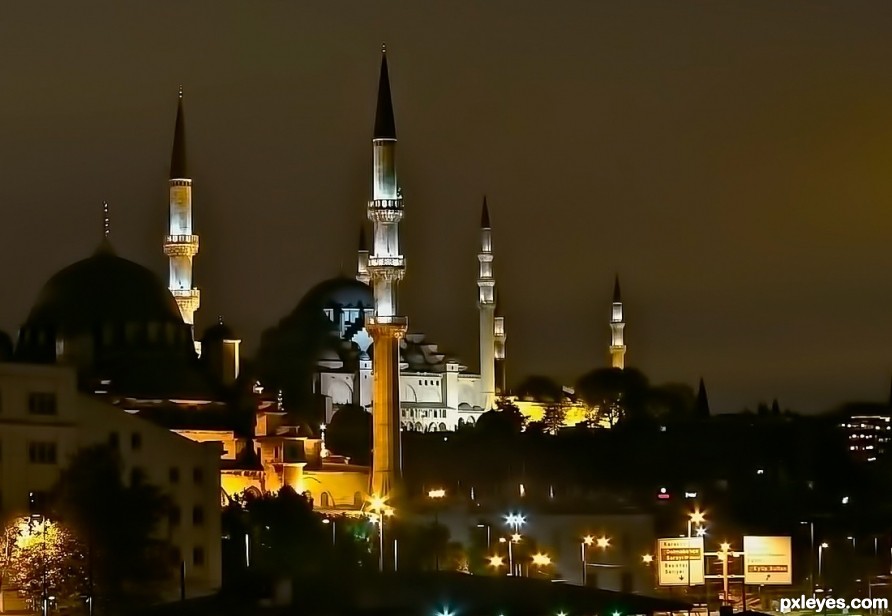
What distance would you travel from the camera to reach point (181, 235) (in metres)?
78.0

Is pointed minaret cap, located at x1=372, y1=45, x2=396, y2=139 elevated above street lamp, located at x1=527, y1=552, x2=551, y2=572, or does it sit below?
above

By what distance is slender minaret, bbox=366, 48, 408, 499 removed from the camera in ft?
225

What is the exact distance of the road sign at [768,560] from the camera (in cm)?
4362

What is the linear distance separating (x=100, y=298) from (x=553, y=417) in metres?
36.4

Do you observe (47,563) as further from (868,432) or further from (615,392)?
(868,432)

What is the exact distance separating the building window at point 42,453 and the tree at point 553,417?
60.8m

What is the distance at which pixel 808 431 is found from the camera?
106m

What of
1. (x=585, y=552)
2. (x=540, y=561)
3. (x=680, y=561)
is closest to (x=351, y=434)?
(x=585, y=552)

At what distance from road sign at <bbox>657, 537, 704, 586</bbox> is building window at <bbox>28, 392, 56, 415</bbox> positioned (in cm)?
1099

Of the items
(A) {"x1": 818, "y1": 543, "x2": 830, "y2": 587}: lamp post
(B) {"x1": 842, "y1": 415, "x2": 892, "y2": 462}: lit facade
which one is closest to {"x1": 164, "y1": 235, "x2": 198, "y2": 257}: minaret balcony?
(A) {"x1": 818, "y1": 543, "x2": 830, "y2": 587}: lamp post

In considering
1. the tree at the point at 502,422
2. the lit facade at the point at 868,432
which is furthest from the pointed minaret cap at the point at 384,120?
the lit facade at the point at 868,432

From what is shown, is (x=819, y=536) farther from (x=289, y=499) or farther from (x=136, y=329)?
(x=136, y=329)

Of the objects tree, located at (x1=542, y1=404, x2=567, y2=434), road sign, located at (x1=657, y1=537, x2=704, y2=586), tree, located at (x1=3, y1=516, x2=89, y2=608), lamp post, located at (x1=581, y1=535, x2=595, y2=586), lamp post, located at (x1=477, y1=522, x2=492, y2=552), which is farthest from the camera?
tree, located at (x1=542, y1=404, x2=567, y2=434)

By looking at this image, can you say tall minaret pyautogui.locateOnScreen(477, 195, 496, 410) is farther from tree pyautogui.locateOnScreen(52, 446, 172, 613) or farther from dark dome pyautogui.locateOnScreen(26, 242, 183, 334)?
tree pyautogui.locateOnScreen(52, 446, 172, 613)
